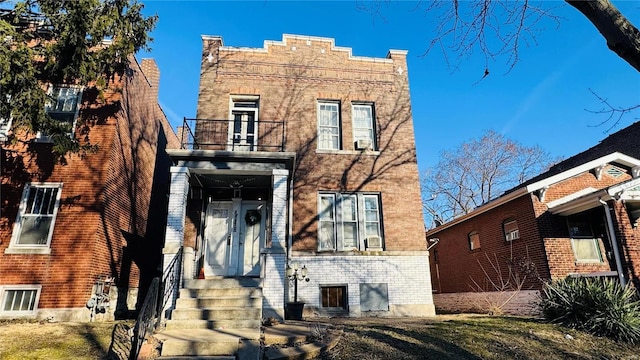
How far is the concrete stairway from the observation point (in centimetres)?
548

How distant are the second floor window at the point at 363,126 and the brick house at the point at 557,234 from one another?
5.30m

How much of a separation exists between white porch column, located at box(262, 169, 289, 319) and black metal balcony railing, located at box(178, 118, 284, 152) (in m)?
2.33

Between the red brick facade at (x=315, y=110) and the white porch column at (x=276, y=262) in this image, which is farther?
the red brick facade at (x=315, y=110)

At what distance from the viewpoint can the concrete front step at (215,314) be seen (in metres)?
7.06

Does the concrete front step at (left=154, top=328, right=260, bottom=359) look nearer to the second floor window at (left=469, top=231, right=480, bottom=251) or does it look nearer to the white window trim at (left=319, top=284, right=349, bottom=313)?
the white window trim at (left=319, top=284, right=349, bottom=313)

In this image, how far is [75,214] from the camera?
392 inches

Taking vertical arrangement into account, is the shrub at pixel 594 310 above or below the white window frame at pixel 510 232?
below

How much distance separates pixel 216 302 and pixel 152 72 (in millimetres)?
10592

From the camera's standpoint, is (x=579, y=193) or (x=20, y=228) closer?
(x=20, y=228)

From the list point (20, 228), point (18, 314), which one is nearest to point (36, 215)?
point (20, 228)

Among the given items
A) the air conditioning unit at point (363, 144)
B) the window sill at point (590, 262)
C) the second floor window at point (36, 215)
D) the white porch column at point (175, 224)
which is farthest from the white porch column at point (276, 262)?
the window sill at point (590, 262)

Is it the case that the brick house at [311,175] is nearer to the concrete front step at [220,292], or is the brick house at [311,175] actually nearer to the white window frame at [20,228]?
the concrete front step at [220,292]

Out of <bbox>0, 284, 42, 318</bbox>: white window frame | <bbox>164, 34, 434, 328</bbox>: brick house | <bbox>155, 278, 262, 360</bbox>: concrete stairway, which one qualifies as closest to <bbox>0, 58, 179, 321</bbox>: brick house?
<bbox>0, 284, 42, 318</bbox>: white window frame

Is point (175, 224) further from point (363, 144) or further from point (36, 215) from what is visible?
point (363, 144)
